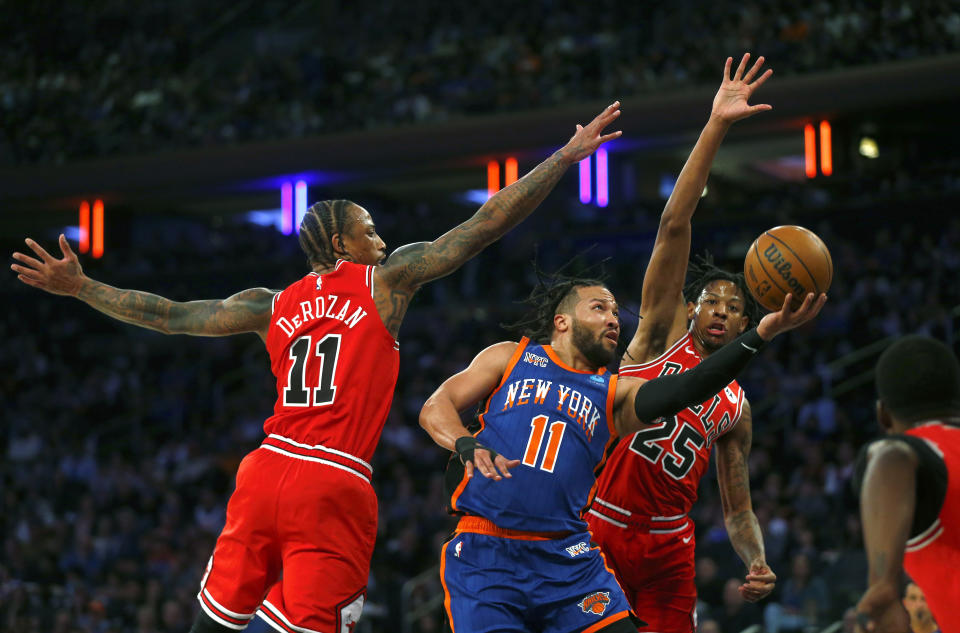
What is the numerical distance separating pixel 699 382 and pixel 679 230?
0.98 metres

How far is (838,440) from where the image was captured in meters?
12.5

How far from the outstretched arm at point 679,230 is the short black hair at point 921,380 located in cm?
161

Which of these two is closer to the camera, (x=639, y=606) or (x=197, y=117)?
(x=639, y=606)

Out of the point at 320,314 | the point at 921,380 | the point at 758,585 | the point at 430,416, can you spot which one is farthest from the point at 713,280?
the point at 921,380

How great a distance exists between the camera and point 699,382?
169 inches

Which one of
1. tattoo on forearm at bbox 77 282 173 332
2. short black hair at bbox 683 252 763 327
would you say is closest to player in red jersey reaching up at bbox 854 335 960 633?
short black hair at bbox 683 252 763 327

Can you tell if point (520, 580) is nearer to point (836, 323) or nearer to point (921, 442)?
point (921, 442)

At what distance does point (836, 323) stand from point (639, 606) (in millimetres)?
10389

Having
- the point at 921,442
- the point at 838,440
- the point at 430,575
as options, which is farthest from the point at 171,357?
the point at 921,442

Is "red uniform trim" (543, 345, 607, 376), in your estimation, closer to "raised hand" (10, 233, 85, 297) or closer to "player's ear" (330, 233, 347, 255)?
"player's ear" (330, 233, 347, 255)

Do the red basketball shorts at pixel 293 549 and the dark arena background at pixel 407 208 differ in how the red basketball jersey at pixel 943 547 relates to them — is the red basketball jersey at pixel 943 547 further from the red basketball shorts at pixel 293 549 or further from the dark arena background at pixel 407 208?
the dark arena background at pixel 407 208

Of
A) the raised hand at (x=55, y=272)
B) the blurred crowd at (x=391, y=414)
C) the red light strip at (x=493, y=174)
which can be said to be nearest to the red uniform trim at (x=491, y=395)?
the raised hand at (x=55, y=272)

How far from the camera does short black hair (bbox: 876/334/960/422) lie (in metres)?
3.35

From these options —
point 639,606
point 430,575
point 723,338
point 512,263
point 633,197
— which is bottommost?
point 430,575
